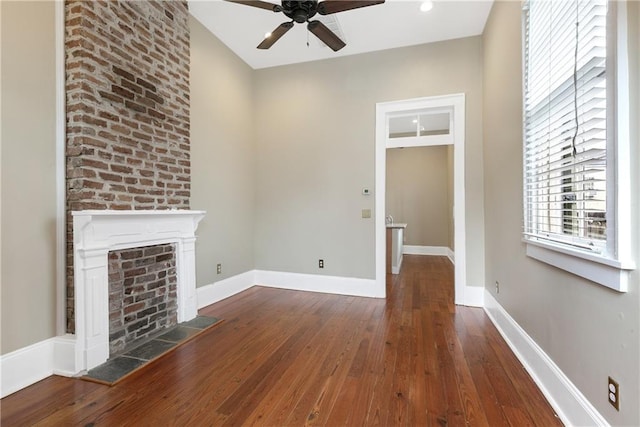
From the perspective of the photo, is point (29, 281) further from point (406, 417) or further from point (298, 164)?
point (298, 164)

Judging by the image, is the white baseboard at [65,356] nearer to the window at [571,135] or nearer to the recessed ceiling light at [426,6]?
the window at [571,135]

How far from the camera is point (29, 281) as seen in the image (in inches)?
78.7

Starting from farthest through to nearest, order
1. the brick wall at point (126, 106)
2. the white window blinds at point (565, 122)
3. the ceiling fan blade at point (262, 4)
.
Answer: the ceiling fan blade at point (262, 4) < the brick wall at point (126, 106) < the white window blinds at point (565, 122)

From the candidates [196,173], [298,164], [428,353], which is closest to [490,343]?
[428,353]

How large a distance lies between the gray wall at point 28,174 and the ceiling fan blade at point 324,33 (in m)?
1.95

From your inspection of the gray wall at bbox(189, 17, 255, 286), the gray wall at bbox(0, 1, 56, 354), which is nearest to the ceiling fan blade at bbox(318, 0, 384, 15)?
the gray wall at bbox(189, 17, 255, 286)

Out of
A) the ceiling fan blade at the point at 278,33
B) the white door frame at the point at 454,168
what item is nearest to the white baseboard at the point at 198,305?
the white door frame at the point at 454,168

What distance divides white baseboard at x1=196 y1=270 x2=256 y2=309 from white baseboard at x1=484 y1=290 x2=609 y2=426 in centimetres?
317

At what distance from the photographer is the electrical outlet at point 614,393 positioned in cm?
122

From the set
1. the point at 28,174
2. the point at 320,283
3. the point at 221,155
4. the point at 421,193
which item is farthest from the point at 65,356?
the point at 421,193

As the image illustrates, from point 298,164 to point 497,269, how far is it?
9.37 feet

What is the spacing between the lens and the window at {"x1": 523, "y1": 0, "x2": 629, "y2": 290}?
4.12ft

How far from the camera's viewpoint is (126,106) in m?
2.46

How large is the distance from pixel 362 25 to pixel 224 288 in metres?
3.68
